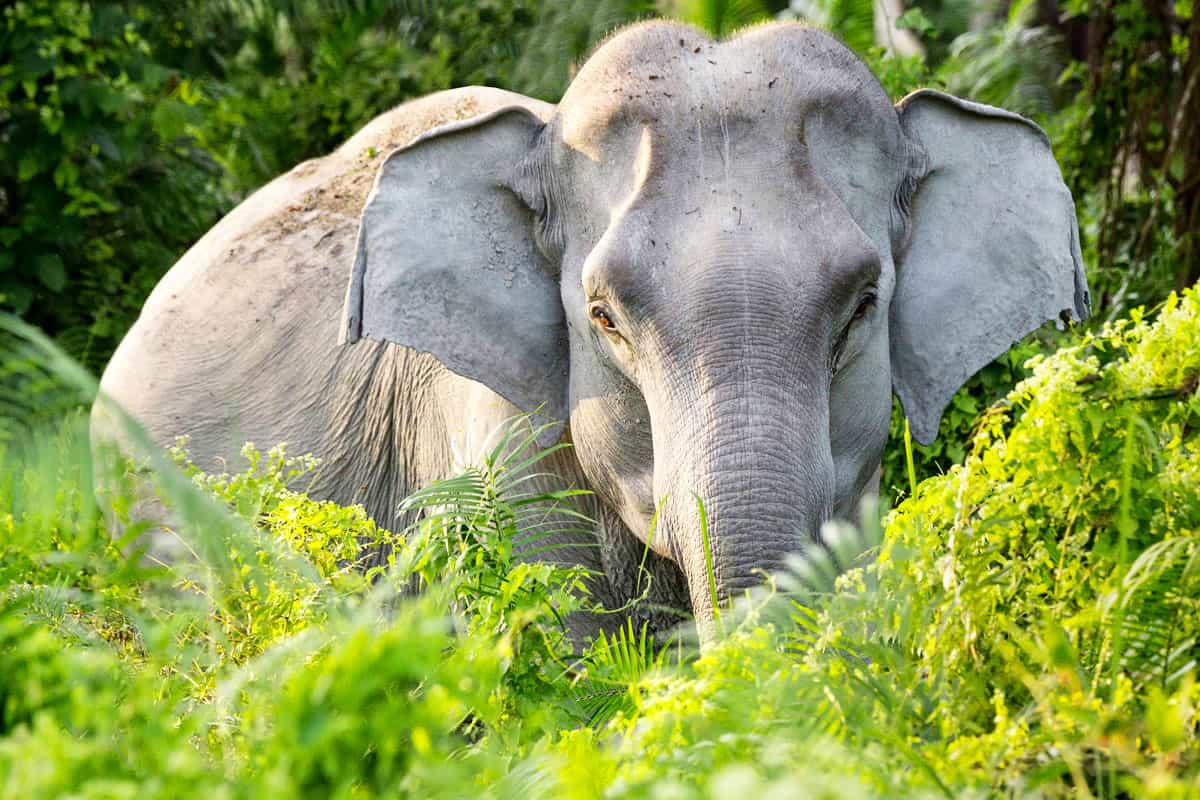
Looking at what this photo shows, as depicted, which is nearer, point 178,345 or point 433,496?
point 433,496

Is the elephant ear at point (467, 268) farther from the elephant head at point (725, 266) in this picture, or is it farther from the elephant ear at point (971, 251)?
the elephant ear at point (971, 251)

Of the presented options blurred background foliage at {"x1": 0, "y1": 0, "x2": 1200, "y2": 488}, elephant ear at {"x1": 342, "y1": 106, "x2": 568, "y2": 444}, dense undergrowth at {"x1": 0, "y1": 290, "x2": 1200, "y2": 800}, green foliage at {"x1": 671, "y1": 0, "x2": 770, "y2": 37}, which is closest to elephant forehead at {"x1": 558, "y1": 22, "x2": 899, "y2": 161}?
elephant ear at {"x1": 342, "y1": 106, "x2": 568, "y2": 444}

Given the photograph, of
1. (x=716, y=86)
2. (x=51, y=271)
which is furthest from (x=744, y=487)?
(x=51, y=271)

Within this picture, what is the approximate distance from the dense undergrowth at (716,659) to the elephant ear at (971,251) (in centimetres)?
97

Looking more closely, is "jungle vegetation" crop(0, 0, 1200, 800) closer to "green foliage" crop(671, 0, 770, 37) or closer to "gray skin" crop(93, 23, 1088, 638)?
"gray skin" crop(93, 23, 1088, 638)

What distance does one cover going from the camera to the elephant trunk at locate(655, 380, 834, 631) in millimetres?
3553

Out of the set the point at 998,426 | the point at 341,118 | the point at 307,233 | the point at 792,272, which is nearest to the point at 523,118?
the point at 792,272

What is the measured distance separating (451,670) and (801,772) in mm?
585

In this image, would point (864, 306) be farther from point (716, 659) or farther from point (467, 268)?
point (716, 659)

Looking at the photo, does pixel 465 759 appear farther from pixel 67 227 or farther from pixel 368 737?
pixel 67 227

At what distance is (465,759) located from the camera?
279 centimetres

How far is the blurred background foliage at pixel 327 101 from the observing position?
7.66m

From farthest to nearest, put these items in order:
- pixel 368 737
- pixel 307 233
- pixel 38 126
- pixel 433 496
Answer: pixel 38 126
pixel 307 233
pixel 433 496
pixel 368 737

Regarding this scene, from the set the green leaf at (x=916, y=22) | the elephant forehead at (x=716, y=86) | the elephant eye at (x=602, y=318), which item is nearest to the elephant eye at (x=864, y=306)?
the elephant forehead at (x=716, y=86)
